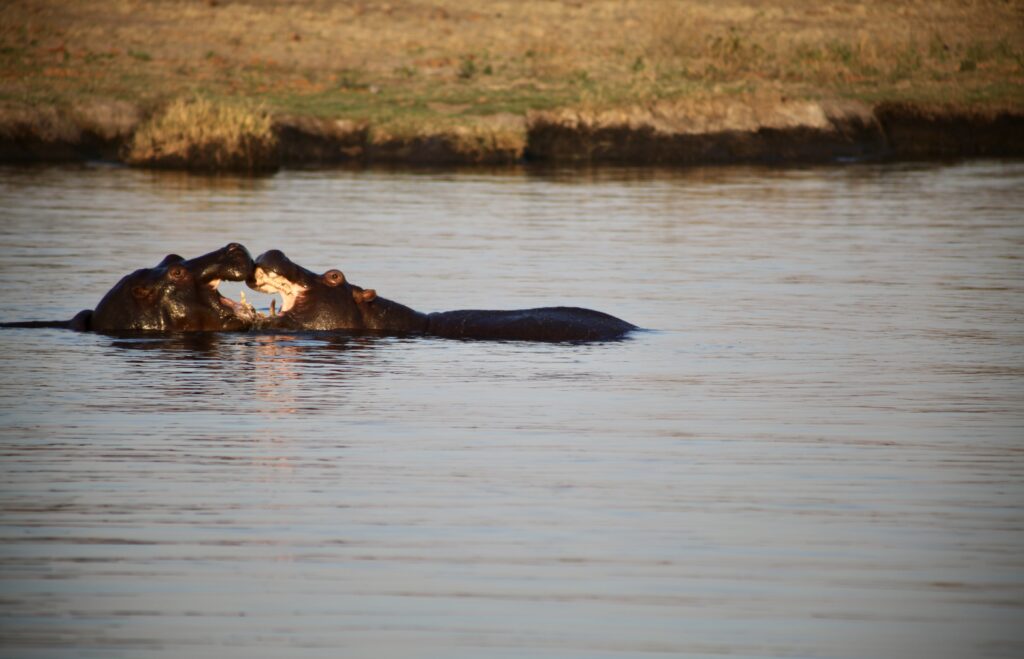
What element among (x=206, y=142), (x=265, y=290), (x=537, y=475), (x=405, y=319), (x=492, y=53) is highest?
(x=492, y=53)

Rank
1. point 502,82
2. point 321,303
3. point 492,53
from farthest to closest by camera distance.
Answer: point 492,53 → point 502,82 → point 321,303

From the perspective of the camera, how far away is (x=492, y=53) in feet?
165

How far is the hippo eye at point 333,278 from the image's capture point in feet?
43.2

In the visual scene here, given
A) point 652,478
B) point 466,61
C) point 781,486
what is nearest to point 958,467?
point 781,486

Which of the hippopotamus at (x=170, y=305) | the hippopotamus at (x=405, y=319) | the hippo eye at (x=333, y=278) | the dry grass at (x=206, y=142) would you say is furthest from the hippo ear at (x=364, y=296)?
the dry grass at (x=206, y=142)

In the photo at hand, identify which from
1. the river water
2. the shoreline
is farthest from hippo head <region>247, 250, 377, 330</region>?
the shoreline

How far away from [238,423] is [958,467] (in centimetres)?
419

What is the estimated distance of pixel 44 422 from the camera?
10.2m

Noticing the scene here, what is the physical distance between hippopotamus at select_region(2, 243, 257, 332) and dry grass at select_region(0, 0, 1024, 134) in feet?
78.5

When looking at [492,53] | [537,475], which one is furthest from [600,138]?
[537,475]

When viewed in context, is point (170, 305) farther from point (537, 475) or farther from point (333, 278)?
point (537, 475)

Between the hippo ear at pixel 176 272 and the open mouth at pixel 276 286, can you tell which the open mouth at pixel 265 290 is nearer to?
the open mouth at pixel 276 286

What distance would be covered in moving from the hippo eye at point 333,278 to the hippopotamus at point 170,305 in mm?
732

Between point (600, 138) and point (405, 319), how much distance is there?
25.1 metres
